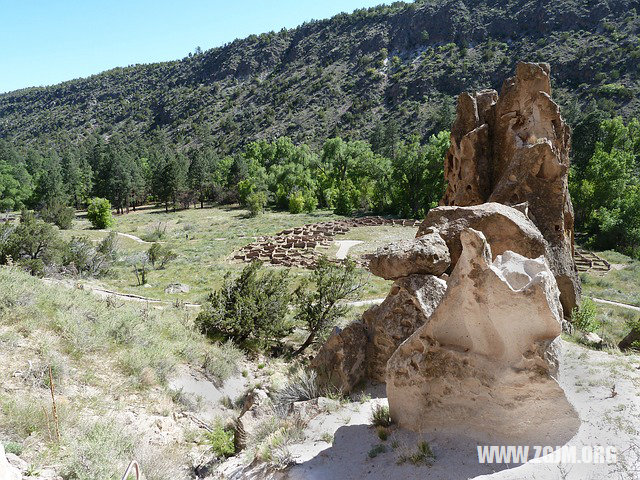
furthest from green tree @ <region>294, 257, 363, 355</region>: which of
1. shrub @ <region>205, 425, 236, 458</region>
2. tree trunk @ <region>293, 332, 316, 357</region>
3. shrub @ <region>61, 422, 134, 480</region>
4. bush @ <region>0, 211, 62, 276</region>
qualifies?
bush @ <region>0, 211, 62, 276</region>

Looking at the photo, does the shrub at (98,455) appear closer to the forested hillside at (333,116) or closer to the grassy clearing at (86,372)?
the grassy clearing at (86,372)

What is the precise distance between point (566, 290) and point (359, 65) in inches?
5032

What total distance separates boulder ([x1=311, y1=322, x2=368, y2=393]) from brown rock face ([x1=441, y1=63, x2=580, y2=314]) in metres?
5.90

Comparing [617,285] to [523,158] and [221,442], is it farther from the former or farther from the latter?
[221,442]

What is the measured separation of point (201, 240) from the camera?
4322 centimetres

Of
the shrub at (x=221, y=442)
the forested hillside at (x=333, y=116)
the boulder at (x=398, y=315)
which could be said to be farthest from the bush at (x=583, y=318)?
the forested hillside at (x=333, y=116)

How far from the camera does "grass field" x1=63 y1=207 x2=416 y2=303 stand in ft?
79.2

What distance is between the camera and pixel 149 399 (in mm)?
9391

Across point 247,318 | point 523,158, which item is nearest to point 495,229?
point 523,158

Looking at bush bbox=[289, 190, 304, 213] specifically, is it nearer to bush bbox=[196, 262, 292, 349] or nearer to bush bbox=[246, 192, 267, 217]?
bush bbox=[246, 192, 267, 217]

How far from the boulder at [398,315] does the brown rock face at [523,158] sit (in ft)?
15.2

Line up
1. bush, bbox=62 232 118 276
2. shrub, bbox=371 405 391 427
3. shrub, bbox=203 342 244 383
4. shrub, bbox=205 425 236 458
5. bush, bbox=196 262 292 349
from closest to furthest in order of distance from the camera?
shrub, bbox=371 405 391 427
shrub, bbox=205 425 236 458
shrub, bbox=203 342 244 383
bush, bbox=196 262 292 349
bush, bbox=62 232 118 276

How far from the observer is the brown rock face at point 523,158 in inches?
467

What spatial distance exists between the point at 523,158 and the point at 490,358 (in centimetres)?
865
